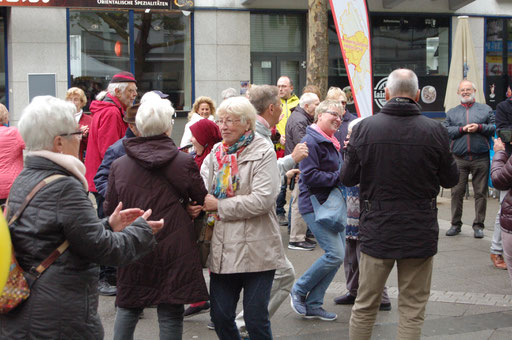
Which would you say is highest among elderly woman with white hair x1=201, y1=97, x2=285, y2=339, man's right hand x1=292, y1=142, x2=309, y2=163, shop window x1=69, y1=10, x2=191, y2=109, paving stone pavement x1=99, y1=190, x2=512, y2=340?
shop window x1=69, y1=10, x2=191, y2=109

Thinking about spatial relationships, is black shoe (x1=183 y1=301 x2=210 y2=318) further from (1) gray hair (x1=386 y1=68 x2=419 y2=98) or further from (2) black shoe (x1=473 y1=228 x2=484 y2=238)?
(2) black shoe (x1=473 y1=228 x2=484 y2=238)

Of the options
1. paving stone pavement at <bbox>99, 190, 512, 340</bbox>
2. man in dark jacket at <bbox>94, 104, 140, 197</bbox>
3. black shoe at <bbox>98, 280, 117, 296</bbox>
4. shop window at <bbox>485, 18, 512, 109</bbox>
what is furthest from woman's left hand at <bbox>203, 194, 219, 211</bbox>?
shop window at <bbox>485, 18, 512, 109</bbox>

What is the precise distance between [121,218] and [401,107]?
1893mm

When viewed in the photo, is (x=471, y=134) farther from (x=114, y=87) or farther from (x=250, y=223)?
(x=250, y=223)

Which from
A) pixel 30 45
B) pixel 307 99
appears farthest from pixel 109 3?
pixel 307 99

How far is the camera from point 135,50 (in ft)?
49.3

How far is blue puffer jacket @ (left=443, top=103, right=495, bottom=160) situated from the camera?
899cm

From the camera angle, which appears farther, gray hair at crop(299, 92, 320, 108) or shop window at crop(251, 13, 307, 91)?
shop window at crop(251, 13, 307, 91)

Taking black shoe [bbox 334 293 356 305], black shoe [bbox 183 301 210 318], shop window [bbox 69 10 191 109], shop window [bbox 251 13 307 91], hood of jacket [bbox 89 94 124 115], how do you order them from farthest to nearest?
shop window [bbox 251 13 307 91]
shop window [bbox 69 10 191 109]
hood of jacket [bbox 89 94 124 115]
black shoe [bbox 334 293 356 305]
black shoe [bbox 183 301 210 318]

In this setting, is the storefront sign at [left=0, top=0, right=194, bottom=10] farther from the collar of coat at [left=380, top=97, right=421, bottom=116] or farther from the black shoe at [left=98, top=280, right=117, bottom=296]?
the collar of coat at [left=380, top=97, right=421, bottom=116]

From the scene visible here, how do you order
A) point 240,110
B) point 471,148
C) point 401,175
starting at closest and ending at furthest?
point 401,175, point 240,110, point 471,148

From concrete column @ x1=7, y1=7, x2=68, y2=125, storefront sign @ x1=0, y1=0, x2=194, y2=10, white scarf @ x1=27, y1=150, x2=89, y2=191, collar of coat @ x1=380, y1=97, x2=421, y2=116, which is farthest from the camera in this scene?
concrete column @ x1=7, y1=7, x2=68, y2=125

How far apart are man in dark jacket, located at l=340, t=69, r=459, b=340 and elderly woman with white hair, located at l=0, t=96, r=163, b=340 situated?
172 centimetres

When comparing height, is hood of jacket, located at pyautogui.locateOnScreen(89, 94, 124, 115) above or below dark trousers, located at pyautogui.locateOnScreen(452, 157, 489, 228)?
above
